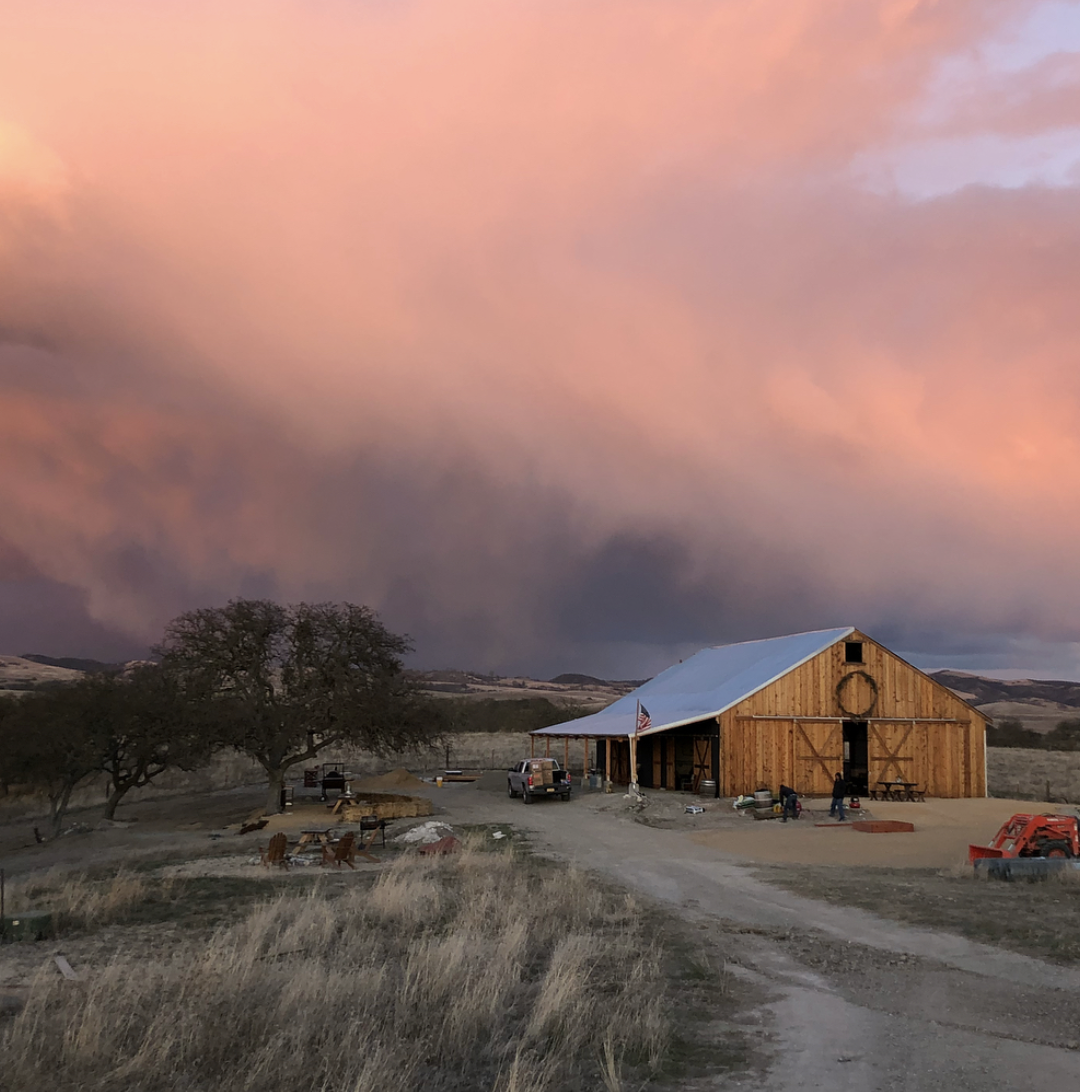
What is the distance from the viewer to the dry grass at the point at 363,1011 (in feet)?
23.9

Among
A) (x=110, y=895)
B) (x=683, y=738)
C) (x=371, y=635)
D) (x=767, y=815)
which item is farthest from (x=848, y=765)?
(x=110, y=895)

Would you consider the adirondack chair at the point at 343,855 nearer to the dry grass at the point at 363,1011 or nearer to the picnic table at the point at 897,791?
the dry grass at the point at 363,1011

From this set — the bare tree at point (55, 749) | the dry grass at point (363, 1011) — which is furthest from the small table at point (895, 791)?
the bare tree at point (55, 749)

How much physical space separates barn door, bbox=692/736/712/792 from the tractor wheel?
1939cm

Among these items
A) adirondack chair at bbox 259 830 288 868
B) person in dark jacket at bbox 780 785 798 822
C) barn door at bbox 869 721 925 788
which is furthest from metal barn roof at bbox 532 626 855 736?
adirondack chair at bbox 259 830 288 868

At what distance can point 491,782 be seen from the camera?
47.3 m

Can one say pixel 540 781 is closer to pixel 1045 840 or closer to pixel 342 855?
pixel 342 855

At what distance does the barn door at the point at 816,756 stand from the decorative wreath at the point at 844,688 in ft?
3.21

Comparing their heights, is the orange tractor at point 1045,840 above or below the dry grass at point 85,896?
above

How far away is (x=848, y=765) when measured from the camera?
42.3 m

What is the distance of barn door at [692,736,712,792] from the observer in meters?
38.7

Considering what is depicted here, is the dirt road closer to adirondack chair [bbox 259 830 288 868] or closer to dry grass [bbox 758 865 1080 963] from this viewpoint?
dry grass [bbox 758 865 1080 963]

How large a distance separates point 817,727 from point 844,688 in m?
2.04

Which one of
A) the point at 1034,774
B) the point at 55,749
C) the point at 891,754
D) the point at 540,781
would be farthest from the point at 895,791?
the point at 55,749
